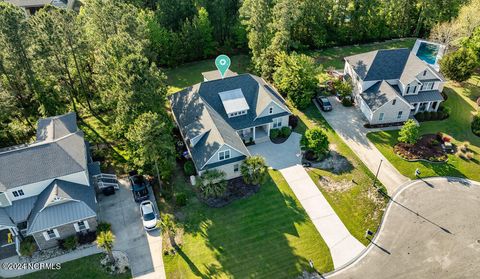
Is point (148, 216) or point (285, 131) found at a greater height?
point (285, 131)

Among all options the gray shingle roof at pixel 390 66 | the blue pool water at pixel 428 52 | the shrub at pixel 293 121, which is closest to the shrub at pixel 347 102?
the gray shingle roof at pixel 390 66

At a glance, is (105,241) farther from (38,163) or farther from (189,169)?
(189,169)

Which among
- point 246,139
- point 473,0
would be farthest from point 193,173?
point 473,0

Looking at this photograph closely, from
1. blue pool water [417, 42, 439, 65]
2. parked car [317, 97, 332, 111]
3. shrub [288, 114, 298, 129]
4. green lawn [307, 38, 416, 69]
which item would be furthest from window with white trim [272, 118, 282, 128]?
blue pool water [417, 42, 439, 65]

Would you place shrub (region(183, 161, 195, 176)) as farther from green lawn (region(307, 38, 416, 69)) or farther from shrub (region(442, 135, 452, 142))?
green lawn (region(307, 38, 416, 69))

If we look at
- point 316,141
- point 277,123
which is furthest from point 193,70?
point 316,141

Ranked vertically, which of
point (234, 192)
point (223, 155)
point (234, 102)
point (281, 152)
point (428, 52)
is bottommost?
point (234, 192)
